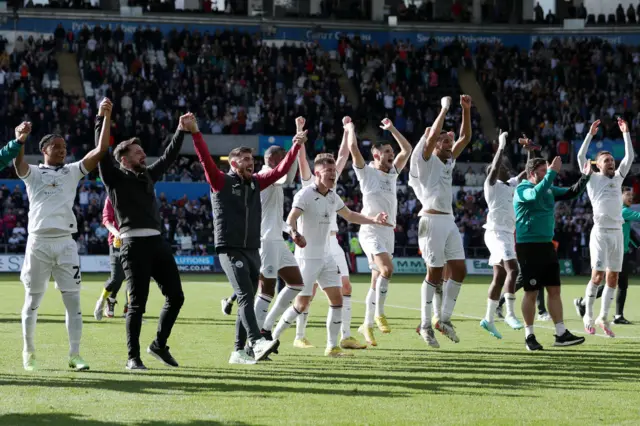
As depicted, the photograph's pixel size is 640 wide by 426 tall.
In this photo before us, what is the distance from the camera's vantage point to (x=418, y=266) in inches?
1458

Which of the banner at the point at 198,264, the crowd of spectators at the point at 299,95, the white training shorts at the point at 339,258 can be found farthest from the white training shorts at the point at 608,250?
the banner at the point at 198,264

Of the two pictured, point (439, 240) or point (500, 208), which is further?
point (500, 208)

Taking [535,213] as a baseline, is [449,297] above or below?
below

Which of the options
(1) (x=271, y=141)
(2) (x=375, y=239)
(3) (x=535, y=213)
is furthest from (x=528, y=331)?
(1) (x=271, y=141)

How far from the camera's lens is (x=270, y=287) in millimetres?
12492

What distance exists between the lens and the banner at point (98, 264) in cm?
3475

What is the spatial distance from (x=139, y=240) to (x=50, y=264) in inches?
36.1

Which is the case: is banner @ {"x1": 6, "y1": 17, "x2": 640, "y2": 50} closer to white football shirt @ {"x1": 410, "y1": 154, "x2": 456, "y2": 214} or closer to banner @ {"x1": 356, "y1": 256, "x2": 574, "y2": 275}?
banner @ {"x1": 356, "y1": 256, "x2": 574, "y2": 275}

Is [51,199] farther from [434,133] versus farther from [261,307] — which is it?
[434,133]

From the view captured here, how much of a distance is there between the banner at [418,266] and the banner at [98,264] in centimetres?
494

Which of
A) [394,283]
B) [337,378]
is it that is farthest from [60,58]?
[337,378]

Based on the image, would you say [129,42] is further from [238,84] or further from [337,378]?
[337,378]

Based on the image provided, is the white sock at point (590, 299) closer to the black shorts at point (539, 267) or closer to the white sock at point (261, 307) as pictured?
the black shorts at point (539, 267)

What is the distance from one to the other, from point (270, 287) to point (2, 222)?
24799 mm
